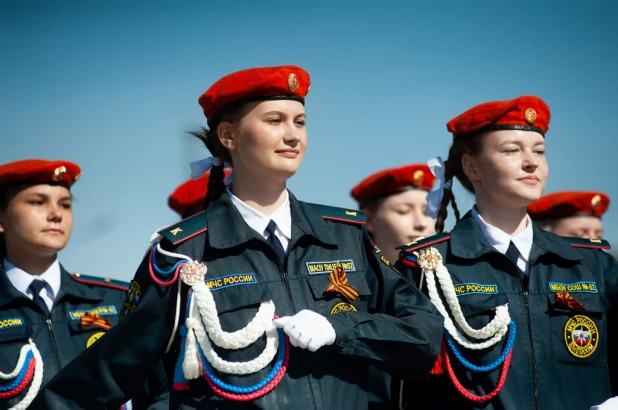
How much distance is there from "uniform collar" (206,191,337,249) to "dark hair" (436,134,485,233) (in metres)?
1.34

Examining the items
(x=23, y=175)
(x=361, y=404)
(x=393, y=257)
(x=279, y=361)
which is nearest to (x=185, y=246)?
(x=279, y=361)

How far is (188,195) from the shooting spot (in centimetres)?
949

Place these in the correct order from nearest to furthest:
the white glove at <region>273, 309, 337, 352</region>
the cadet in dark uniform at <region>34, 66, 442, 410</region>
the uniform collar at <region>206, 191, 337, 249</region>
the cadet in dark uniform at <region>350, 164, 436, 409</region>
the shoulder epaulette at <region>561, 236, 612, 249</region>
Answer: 1. the white glove at <region>273, 309, 337, 352</region>
2. the cadet in dark uniform at <region>34, 66, 442, 410</region>
3. the uniform collar at <region>206, 191, 337, 249</region>
4. the shoulder epaulette at <region>561, 236, 612, 249</region>
5. the cadet in dark uniform at <region>350, 164, 436, 409</region>

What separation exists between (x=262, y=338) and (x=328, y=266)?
0.56m

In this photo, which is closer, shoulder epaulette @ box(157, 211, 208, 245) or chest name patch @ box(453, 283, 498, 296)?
shoulder epaulette @ box(157, 211, 208, 245)

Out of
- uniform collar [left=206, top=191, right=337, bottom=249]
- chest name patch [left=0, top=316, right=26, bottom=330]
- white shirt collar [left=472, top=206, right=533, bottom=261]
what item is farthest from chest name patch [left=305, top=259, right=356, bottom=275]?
chest name patch [left=0, top=316, right=26, bottom=330]

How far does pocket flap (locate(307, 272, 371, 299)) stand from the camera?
501 centimetres

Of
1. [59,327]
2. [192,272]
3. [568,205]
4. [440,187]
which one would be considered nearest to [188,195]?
[59,327]

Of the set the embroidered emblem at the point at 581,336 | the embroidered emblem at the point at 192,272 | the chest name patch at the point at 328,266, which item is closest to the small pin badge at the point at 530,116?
the embroidered emblem at the point at 581,336

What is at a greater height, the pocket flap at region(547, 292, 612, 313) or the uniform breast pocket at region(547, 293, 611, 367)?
the pocket flap at region(547, 292, 612, 313)

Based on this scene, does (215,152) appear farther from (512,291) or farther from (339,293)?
(512,291)

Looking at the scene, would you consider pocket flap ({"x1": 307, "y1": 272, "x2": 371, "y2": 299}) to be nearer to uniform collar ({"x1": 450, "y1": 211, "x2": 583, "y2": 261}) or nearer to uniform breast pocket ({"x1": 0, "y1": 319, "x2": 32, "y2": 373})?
uniform collar ({"x1": 450, "y1": 211, "x2": 583, "y2": 261})

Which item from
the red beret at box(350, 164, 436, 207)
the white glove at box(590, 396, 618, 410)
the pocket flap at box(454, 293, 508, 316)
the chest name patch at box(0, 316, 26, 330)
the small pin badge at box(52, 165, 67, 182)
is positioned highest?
the small pin badge at box(52, 165, 67, 182)

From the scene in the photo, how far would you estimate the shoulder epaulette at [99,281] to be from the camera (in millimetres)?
7570
